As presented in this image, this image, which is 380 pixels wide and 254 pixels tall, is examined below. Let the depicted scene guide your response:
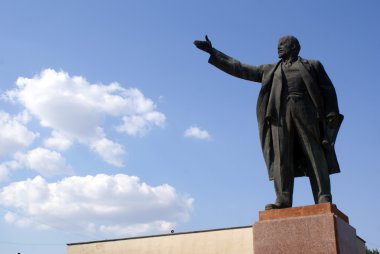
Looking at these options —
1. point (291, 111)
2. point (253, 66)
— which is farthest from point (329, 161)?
point (253, 66)

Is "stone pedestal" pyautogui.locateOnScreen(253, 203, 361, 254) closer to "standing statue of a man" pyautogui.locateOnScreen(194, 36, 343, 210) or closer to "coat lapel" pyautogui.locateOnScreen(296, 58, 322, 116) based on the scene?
"standing statue of a man" pyautogui.locateOnScreen(194, 36, 343, 210)

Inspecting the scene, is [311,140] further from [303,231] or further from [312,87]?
[303,231]

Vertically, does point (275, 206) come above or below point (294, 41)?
below

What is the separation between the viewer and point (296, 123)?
756 cm

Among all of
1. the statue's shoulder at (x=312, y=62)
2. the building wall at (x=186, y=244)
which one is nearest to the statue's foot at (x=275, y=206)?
the statue's shoulder at (x=312, y=62)

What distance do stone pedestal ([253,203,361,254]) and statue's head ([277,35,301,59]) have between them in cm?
253

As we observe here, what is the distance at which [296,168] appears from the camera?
7754 millimetres

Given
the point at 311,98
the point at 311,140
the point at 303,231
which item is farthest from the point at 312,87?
the point at 303,231

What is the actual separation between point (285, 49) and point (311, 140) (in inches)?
61.2

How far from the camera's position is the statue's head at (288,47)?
8.07m

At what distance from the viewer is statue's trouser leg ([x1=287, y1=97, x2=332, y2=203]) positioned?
7.36 m

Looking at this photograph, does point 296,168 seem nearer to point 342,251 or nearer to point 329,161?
point 329,161

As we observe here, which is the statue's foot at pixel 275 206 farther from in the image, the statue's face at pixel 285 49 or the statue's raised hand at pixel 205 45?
the statue's raised hand at pixel 205 45

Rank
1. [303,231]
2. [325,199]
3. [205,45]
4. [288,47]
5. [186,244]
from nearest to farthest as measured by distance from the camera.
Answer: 1. [303,231]
2. [325,199]
3. [288,47]
4. [205,45]
5. [186,244]
